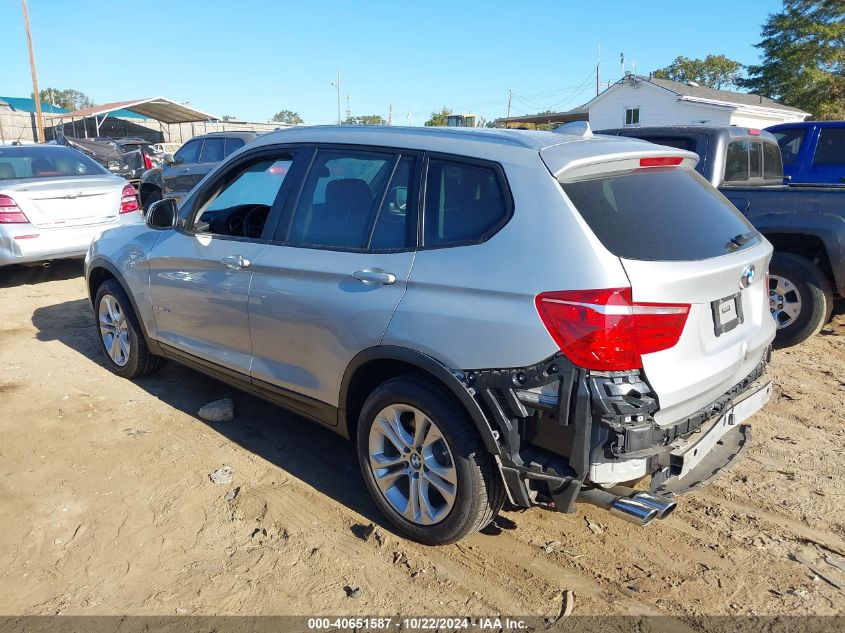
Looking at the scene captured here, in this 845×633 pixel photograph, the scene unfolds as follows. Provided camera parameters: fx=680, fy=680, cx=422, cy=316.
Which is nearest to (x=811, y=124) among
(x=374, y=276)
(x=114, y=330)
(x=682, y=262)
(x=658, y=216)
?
(x=658, y=216)

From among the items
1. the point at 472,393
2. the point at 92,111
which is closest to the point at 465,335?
the point at 472,393

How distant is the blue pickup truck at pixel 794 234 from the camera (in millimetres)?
5496

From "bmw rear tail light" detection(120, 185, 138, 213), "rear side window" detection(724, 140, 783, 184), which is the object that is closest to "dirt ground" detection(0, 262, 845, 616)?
"rear side window" detection(724, 140, 783, 184)

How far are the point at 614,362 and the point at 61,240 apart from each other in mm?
7381

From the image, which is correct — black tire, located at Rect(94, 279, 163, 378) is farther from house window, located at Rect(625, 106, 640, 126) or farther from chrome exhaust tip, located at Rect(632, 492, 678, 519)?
house window, located at Rect(625, 106, 640, 126)

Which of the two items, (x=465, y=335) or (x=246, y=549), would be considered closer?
(x=465, y=335)

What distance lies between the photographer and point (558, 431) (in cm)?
259

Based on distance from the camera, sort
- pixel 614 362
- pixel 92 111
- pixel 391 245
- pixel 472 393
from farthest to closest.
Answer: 1. pixel 92 111
2. pixel 391 245
3. pixel 472 393
4. pixel 614 362

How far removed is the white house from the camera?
3056cm

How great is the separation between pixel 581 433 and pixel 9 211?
24.7ft

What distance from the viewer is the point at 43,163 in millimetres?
8734

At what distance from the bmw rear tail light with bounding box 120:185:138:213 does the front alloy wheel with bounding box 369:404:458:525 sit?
667cm

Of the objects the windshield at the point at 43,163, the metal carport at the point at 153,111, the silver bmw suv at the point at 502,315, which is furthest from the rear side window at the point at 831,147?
the metal carport at the point at 153,111

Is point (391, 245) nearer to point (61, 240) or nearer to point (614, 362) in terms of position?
point (614, 362)
